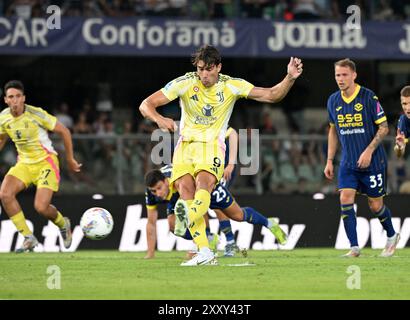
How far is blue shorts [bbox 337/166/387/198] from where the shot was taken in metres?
13.6

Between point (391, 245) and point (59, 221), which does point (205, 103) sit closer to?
point (391, 245)

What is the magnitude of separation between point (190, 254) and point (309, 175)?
6754 mm

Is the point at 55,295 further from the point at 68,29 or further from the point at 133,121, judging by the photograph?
the point at 133,121

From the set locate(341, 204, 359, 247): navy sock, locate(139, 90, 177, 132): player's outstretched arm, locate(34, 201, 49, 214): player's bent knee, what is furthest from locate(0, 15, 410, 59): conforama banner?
locate(139, 90, 177, 132): player's outstretched arm

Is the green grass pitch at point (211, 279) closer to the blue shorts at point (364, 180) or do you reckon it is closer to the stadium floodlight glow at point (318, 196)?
the blue shorts at point (364, 180)

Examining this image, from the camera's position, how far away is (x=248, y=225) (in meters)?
18.7

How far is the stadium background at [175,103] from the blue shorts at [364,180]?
5.17 metres

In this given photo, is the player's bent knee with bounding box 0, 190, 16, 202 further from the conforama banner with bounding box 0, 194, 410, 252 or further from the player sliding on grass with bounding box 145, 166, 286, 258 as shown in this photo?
the conforama banner with bounding box 0, 194, 410, 252

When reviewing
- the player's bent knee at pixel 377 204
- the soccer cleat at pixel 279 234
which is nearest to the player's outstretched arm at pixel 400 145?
the player's bent knee at pixel 377 204

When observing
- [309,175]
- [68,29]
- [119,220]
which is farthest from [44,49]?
[309,175]

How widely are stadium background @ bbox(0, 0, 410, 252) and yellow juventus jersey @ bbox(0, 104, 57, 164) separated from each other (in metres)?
3.22

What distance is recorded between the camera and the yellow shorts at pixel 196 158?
37.5 feet

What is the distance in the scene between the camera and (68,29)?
2050 cm
